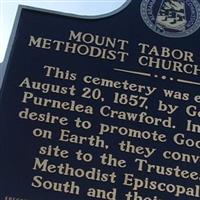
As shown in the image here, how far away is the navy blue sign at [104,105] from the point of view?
809 cm

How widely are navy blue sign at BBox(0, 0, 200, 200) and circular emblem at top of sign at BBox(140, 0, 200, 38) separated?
0.05 ft

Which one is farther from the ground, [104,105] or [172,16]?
[172,16]

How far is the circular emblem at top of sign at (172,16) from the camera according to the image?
9.33 m

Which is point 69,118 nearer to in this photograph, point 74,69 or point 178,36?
point 74,69

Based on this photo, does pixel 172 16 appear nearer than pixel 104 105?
No

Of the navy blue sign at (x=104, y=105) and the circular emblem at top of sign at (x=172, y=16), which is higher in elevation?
the circular emblem at top of sign at (x=172, y=16)

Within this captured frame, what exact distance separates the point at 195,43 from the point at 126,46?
3.35ft

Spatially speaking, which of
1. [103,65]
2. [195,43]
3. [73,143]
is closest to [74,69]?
[103,65]

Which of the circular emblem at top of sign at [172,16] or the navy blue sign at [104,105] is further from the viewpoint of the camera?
the circular emblem at top of sign at [172,16]

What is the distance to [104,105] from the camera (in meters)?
8.61

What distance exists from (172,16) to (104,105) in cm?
190

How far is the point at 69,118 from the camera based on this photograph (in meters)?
8.47

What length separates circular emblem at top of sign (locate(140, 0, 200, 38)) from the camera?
9.33 m

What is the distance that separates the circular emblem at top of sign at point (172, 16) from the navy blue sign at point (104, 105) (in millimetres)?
15
